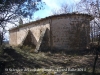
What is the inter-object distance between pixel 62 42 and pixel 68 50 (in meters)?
1.06

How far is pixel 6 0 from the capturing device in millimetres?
12211

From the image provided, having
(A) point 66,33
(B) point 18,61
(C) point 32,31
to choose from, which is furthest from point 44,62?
(C) point 32,31

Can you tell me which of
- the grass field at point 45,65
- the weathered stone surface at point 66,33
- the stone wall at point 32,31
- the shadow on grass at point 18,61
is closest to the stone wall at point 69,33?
the weathered stone surface at point 66,33

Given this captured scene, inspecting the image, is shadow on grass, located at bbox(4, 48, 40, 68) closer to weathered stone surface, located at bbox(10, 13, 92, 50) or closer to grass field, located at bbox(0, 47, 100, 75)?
grass field, located at bbox(0, 47, 100, 75)

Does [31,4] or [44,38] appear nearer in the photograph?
[31,4]

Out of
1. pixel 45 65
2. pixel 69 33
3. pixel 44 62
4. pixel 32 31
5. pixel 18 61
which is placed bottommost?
pixel 45 65

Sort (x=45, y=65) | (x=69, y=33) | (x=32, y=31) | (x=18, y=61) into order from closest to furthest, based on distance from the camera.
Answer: (x=45, y=65) < (x=18, y=61) < (x=69, y=33) < (x=32, y=31)

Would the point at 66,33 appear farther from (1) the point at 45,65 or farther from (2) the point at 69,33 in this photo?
(1) the point at 45,65

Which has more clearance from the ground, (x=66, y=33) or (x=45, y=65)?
(x=66, y=33)

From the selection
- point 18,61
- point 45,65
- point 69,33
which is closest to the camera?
point 45,65

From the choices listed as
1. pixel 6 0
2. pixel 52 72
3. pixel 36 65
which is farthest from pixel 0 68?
pixel 6 0

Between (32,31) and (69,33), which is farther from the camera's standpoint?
(32,31)

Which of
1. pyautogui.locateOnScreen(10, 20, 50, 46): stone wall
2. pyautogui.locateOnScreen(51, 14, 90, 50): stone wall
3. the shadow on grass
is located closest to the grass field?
the shadow on grass

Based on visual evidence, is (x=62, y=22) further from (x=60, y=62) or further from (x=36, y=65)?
(x=36, y=65)
